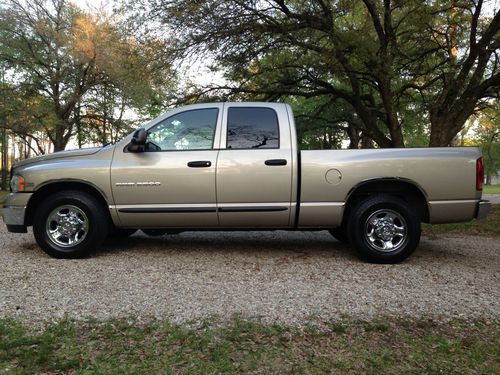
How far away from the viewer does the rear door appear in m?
5.11

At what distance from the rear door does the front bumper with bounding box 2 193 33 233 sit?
2490mm

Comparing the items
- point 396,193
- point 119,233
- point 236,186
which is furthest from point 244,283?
point 119,233

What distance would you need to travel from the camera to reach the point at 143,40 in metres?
10.3

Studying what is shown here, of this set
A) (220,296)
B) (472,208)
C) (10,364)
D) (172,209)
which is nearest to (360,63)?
(472,208)

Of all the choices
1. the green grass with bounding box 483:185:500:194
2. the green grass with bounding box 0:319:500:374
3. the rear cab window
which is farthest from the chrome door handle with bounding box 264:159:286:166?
the green grass with bounding box 483:185:500:194

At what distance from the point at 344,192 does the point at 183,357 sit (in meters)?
3.10

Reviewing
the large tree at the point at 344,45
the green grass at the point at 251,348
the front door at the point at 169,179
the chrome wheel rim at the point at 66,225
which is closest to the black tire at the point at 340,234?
the front door at the point at 169,179

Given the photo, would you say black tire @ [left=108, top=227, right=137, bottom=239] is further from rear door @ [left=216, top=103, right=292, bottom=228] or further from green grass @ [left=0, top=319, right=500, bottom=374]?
green grass @ [left=0, top=319, right=500, bottom=374]

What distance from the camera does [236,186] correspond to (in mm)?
5133

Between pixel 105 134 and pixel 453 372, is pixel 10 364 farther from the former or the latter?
pixel 105 134

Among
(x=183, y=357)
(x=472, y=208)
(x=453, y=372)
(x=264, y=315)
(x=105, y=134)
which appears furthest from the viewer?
(x=105, y=134)

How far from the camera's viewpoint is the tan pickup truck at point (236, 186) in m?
5.04

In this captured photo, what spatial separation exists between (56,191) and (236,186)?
7.85 feet

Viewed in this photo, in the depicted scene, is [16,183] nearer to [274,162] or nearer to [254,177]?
[254,177]
